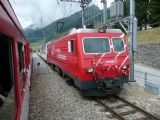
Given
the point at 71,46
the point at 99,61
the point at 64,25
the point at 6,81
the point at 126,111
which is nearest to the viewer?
the point at 6,81

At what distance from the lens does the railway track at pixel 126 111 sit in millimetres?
8157

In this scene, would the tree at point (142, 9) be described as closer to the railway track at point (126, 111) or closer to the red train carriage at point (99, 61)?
the red train carriage at point (99, 61)

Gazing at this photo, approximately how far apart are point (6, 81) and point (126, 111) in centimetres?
540

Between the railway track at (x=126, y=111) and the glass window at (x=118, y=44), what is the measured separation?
220cm

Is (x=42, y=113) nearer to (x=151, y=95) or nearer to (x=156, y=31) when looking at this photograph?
(x=151, y=95)

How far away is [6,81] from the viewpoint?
4.43 metres

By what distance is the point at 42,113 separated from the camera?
9.28 meters

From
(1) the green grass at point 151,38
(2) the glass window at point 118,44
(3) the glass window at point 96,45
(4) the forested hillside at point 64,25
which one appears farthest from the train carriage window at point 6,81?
(1) the green grass at point 151,38

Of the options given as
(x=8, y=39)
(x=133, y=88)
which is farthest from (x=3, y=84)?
(x=133, y=88)

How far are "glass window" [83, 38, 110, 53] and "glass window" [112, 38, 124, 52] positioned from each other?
319 mm

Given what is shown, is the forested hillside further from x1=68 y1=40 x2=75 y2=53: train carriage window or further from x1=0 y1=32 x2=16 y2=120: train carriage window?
x1=0 y1=32 x2=16 y2=120: train carriage window

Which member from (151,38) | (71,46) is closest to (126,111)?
(71,46)

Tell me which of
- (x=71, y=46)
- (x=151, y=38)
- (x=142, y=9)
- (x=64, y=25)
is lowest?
(x=71, y=46)

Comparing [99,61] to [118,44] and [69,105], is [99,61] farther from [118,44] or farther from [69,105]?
[69,105]
